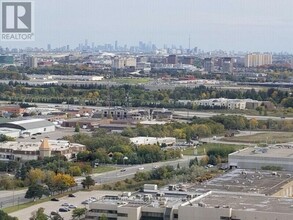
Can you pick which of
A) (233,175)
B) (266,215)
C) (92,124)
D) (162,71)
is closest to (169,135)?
(92,124)

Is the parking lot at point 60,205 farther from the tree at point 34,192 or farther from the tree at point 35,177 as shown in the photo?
the tree at point 35,177

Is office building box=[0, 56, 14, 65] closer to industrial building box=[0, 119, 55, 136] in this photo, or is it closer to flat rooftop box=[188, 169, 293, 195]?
industrial building box=[0, 119, 55, 136]

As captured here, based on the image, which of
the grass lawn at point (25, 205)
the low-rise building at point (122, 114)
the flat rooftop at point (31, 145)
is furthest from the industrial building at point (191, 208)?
the low-rise building at point (122, 114)

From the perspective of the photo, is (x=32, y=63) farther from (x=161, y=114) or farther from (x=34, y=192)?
(x=34, y=192)

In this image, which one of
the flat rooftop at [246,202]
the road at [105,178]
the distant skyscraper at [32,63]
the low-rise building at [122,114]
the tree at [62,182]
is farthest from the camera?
the distant skyscraper at [32,63]

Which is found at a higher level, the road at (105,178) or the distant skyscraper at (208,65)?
the distant skyscraper at (208,65)

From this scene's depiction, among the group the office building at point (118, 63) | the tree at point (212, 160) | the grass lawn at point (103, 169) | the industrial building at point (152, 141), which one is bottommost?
the grass lawn at point (103, 169)

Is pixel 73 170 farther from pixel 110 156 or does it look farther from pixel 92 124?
pixel 92 124
